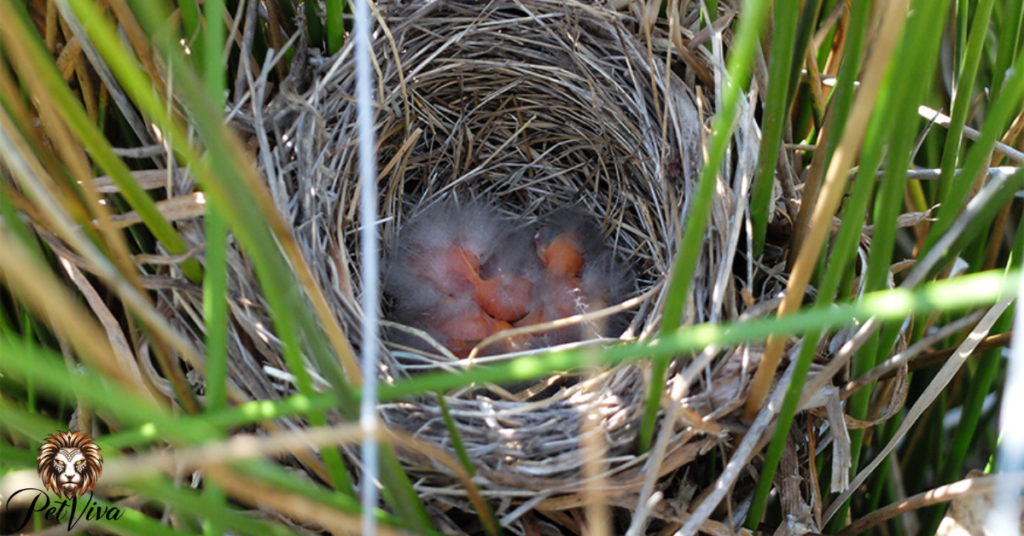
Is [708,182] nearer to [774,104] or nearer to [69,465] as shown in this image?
[774,104]

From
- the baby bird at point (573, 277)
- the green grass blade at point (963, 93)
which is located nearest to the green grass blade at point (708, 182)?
the green grass blade at point (963, 93)

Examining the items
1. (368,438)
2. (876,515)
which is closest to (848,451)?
(876,515)

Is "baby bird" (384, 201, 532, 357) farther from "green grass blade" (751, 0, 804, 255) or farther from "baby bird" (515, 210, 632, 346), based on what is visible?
Answer: "green grass blade" (751, 0, 804, 255)

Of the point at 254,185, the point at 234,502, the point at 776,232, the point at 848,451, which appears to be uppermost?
the point at 254,185

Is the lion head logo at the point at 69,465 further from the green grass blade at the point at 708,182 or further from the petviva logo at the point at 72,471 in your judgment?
the green grass blade at the point at 708,182

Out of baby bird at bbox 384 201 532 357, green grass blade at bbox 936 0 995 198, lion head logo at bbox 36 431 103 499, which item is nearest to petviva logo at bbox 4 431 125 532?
lion head logo at bbox 36 431 103 499

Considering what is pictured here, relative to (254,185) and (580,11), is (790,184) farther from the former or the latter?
(254,185)
